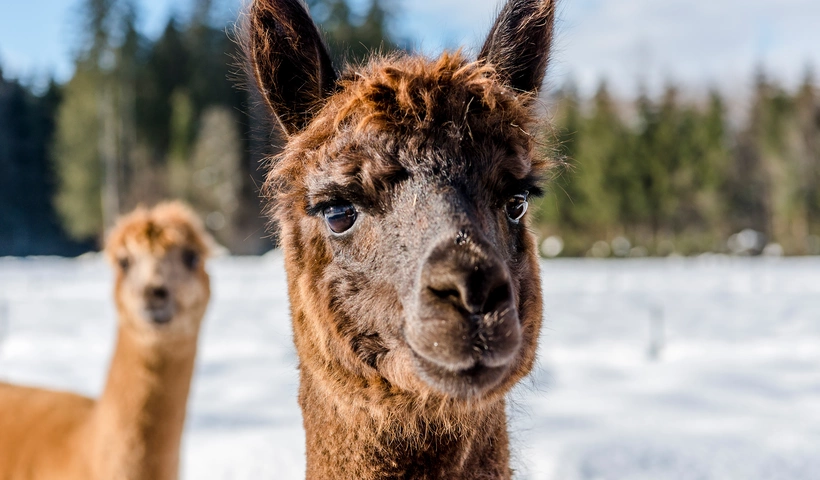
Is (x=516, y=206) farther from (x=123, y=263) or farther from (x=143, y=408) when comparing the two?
(x=123, y=263)

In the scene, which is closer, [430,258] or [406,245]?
[430,258]

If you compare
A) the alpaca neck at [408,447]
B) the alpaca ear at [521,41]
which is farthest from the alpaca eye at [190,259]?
the alpaca ear at [521,41]

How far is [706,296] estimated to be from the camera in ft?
53.5

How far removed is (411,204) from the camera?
2141mm

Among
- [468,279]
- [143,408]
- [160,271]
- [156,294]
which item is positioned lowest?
[143,408]

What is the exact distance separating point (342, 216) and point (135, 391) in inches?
110

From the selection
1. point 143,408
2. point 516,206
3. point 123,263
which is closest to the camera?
point 516,206

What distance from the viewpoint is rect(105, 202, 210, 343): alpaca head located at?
4758 millimetres

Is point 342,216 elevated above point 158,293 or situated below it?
above

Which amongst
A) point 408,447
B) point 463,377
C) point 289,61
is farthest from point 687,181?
point 463,377

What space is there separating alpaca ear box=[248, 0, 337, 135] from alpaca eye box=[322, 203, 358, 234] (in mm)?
508

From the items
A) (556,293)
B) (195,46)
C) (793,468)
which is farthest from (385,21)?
(793,468)

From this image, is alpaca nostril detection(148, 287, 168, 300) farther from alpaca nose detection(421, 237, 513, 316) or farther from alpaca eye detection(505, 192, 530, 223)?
alpaca nose detection(421, 237, 513, 316)

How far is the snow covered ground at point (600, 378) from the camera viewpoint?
577cm
